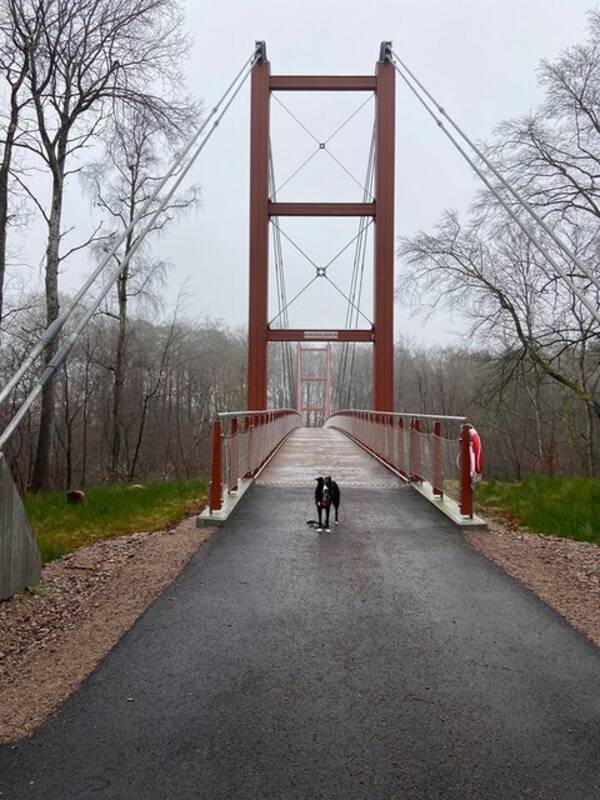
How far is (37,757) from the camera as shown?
2145mm

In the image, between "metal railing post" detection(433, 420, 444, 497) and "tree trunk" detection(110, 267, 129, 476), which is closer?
"metal railing post" detection(433, 420, 444, 497)

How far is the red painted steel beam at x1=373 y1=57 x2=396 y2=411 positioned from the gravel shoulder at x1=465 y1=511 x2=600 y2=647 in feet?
40.4

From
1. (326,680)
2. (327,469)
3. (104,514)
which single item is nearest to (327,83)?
(327,469)

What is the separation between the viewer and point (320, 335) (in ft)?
63.3

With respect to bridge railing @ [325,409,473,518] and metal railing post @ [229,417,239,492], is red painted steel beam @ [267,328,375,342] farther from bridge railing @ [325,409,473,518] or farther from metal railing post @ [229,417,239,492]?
metal railing post @ [229,417,239,492]

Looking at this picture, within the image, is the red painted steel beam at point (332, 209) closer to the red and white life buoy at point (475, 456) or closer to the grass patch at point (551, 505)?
the grass patch at point (551, 505)

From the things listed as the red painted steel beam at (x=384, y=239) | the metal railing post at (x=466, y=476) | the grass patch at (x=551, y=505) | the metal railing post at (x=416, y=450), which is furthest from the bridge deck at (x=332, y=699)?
the red painted steel beam at (x=384, y=239)

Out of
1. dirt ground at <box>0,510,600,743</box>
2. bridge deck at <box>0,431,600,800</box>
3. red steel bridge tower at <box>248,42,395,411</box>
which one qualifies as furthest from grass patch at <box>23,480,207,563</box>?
red steel bridge tower at <box>248,42,395,411</box>

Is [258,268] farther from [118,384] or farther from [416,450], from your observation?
[416,450]

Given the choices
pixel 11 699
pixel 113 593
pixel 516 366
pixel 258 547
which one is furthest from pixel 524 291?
pixel 11 699

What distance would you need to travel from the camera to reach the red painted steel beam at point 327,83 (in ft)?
63.1

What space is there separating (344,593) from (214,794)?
2.07m

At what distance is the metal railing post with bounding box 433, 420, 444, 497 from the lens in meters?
7.01

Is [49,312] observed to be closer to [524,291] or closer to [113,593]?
[113,593]
